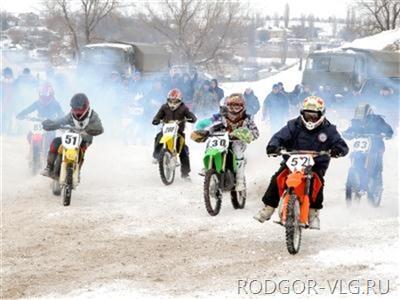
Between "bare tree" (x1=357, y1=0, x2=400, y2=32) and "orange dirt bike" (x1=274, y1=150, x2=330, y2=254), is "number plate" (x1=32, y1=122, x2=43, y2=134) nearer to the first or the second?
"orange dirt bike" (x1=274, y1=150, x2=330, y2=254)

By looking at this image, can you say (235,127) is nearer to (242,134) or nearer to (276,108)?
(242,134)

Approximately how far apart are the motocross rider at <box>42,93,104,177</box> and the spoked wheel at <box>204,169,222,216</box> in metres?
2.06

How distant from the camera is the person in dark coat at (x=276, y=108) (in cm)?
1917

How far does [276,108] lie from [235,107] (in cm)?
926

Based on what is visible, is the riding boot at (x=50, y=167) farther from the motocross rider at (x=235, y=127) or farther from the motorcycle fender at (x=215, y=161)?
the motorcycle fender at (x=215, y=161)

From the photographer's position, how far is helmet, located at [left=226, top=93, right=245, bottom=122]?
10.1 metres

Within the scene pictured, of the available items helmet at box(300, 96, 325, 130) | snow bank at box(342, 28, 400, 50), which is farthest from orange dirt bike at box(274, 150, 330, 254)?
snow bank at box(342, 28, 400, 50)

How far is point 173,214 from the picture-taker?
10.1 meters

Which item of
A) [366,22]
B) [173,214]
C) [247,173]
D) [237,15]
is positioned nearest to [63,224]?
[173,214]

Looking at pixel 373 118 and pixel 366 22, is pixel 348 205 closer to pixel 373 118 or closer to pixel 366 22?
pixel 373 118

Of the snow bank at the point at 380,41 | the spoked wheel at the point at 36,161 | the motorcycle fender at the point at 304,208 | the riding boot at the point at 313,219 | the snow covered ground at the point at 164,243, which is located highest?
the snow bank at the point at 380,41

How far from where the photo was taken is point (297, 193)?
7.80 metres

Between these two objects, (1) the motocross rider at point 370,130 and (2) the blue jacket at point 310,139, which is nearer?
(2) the blue jacket at point 310,139

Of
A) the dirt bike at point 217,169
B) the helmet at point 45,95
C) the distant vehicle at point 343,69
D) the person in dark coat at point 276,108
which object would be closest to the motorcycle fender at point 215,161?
the dirt bike at point 217,169
